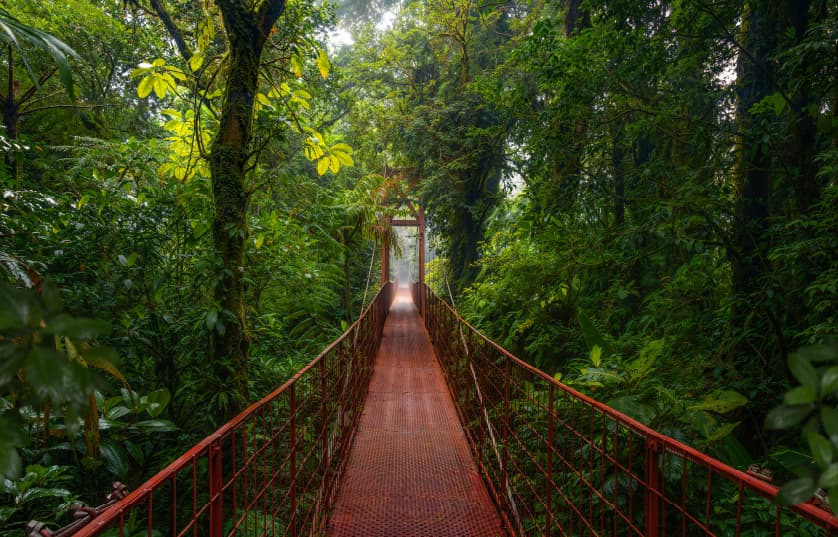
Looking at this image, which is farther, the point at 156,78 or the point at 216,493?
the point at 156,78

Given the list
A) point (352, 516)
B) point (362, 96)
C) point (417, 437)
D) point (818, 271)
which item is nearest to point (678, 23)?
point (818, 271)

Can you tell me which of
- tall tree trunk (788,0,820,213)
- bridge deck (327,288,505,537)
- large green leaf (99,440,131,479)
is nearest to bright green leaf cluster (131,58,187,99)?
large green leaf (99,440,131,479)

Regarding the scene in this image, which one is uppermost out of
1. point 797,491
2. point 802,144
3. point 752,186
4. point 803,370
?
point 802,144

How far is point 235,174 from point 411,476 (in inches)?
96.4

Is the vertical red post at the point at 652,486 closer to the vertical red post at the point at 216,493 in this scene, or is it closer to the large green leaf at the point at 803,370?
the large green leaf at the point at 803,370

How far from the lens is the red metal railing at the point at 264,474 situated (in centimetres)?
134

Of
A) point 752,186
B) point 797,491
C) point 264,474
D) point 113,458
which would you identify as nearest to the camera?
point 797,491

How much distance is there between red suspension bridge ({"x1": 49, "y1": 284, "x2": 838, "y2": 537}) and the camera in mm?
1589

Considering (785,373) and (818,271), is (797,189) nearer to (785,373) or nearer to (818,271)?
(818,271)

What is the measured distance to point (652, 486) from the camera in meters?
1.37

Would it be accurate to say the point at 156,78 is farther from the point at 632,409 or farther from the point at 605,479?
the point at 605,479

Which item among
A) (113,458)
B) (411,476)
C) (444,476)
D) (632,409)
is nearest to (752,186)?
(632,409)

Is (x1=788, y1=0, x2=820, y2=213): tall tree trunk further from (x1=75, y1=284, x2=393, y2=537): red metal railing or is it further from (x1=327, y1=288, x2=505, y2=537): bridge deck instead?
(x1=75, y1=284, x2=393, y2=537): red metal railing

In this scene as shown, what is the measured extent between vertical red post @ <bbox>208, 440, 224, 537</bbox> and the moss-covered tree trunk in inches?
44.3
